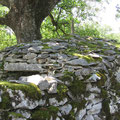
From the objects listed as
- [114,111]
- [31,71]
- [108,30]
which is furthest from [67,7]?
[108,30]

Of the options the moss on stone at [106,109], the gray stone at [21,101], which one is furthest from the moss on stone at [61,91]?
the moss on stone at [106,109]

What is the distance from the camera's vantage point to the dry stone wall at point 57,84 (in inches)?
103

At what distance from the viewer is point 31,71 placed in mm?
4391

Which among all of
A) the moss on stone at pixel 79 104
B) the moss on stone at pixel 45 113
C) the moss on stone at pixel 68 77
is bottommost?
the moss on stone at pixel 79 104

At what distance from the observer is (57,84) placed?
338 centimetres

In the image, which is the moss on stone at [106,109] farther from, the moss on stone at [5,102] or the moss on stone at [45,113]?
the moss on stone at [5,102]

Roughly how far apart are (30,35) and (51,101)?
5680 millimetres

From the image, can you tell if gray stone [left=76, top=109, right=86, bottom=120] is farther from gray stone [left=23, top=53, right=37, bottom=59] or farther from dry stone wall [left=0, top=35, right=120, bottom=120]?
gray stone [left=23, top=53, right=37, bottom=59]

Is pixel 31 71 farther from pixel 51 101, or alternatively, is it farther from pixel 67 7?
pixel 67 7

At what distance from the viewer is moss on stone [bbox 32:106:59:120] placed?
2583mm

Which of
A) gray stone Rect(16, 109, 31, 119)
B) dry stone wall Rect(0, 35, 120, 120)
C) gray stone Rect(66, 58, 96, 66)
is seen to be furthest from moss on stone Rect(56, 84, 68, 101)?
gray stone Rect(66, 58, 96, 66)

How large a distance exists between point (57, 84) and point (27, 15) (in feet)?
19.1

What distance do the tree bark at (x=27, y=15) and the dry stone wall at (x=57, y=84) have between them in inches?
102

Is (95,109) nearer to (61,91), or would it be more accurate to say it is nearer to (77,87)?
(77,87)
